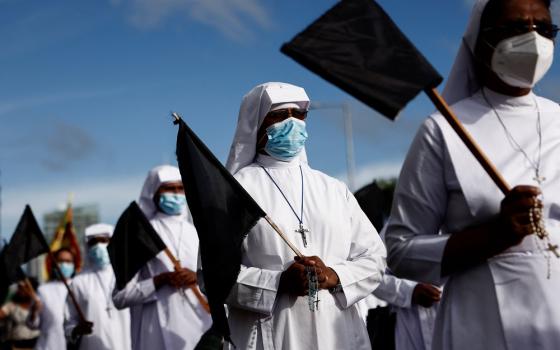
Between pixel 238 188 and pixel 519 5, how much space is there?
2.18m

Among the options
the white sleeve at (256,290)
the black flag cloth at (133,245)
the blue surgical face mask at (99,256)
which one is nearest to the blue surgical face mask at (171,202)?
the black flag cloth at (133,245)

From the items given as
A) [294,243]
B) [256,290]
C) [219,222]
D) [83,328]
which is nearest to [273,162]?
[294,243]

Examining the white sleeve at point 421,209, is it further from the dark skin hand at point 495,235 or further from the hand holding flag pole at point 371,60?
the hand holding flag pole at point 371,60

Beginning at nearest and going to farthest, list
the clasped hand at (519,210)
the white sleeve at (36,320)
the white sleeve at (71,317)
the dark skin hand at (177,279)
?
the clasped hand at (519,210) → the dark skin hand at (177,279) → the white sleeve at (71,317) → the white sleeve at (36,320)

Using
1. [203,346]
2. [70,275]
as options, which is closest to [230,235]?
[203,346]

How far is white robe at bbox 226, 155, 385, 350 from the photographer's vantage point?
552 centimetres

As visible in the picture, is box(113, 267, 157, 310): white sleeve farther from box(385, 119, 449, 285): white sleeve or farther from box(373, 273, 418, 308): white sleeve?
box(385, 119, 449, 285): white sleeve

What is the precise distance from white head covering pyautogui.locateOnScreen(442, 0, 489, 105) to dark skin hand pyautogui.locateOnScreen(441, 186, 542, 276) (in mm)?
779

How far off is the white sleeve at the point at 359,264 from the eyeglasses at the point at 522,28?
2.10m

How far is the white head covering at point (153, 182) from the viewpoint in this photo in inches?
393

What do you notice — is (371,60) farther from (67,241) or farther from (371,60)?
(67,241)

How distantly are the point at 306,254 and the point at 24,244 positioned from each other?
7344 millimetres

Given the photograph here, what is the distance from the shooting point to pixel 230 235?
5.46 metres

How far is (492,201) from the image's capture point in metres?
3.85
